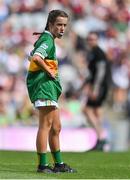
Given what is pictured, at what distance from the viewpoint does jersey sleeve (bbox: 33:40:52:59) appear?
7316 mm

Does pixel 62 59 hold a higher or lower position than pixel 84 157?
higher

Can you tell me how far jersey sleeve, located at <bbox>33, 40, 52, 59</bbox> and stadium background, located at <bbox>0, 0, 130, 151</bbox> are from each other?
7.67 m

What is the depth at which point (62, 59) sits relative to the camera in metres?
18.0

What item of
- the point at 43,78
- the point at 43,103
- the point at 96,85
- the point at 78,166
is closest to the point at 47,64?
the point at 43,78

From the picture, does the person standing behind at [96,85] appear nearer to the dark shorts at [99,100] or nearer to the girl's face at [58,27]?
the dark shorts at [99,100]

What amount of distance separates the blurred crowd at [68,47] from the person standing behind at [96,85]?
256cm

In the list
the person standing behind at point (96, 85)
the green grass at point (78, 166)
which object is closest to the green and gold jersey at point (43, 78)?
the green grass at point (78, 166)

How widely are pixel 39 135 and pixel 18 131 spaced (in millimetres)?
6898

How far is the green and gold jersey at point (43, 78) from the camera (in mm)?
7344

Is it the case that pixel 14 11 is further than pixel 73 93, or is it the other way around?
pixel 14 11

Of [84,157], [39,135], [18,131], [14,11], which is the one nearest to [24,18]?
[14,11]

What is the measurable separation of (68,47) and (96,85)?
4.91 m

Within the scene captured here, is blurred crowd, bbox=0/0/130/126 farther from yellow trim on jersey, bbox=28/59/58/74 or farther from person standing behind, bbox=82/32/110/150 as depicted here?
yellow trim on jersey, bbox=28/59/58/74

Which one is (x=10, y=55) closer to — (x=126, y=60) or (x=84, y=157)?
(x=126, y=60)
